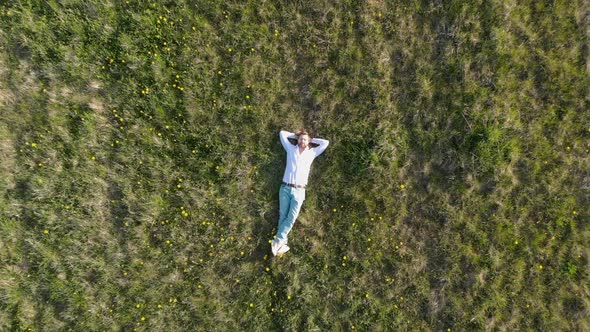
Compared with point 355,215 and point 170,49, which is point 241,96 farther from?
point 355,215

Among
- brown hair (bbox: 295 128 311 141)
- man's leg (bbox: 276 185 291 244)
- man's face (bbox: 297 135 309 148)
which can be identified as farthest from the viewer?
brown hair (bbox: 295 128 311 141)

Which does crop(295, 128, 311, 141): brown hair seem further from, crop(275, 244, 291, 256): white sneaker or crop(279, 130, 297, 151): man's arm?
crop(275, 244, 291, 256): white sneaker

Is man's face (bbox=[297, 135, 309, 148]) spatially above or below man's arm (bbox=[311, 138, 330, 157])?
above

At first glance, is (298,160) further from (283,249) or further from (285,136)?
(283,249)

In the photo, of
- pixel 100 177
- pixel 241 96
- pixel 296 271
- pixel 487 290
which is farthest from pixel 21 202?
pixel 487 290

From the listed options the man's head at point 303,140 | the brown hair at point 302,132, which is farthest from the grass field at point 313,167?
the man's head at point 303,140

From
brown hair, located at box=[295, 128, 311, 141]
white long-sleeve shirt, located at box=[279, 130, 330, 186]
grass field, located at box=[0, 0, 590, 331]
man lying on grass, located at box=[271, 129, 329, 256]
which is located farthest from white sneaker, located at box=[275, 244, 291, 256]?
brown hair, located at box=[295, 128, 311, 141]
